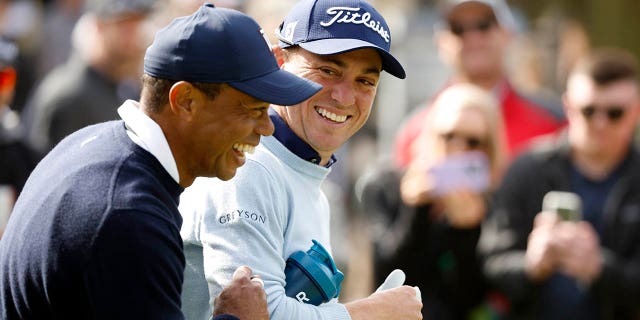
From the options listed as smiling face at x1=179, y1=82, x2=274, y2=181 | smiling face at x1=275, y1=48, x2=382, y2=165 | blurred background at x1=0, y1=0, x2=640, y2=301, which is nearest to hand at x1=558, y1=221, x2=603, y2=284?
blurred background at x1=0, y1=0, x2=640, y2=301

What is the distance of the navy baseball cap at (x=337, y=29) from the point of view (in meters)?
4.01

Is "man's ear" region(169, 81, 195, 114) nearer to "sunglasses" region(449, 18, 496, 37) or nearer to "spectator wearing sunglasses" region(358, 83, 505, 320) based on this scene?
"spectator wearing sunglasses" region(358, 83, 505, 320)

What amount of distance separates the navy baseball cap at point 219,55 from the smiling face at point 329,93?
0.50 meters

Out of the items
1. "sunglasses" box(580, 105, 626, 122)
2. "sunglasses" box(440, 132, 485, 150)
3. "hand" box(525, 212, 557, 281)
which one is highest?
"sunglasses" box(580, 105, 626, 122)

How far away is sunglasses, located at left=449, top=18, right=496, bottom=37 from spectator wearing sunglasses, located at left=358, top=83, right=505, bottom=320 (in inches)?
37.9

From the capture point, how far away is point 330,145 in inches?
164

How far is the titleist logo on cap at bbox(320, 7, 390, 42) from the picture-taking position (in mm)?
4035

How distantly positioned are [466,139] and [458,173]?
0.21 m

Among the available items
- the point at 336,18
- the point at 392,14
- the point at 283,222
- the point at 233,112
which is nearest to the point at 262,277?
the point at 283,222

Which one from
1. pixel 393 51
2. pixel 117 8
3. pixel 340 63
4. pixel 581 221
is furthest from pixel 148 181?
pixel 393 51

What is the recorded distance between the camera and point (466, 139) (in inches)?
271

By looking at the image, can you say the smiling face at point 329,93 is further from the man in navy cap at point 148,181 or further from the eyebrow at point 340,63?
the man in navy cap at point 148,181

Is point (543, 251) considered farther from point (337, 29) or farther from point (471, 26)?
point (337, 29)

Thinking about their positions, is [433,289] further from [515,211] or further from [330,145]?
[330,145]
